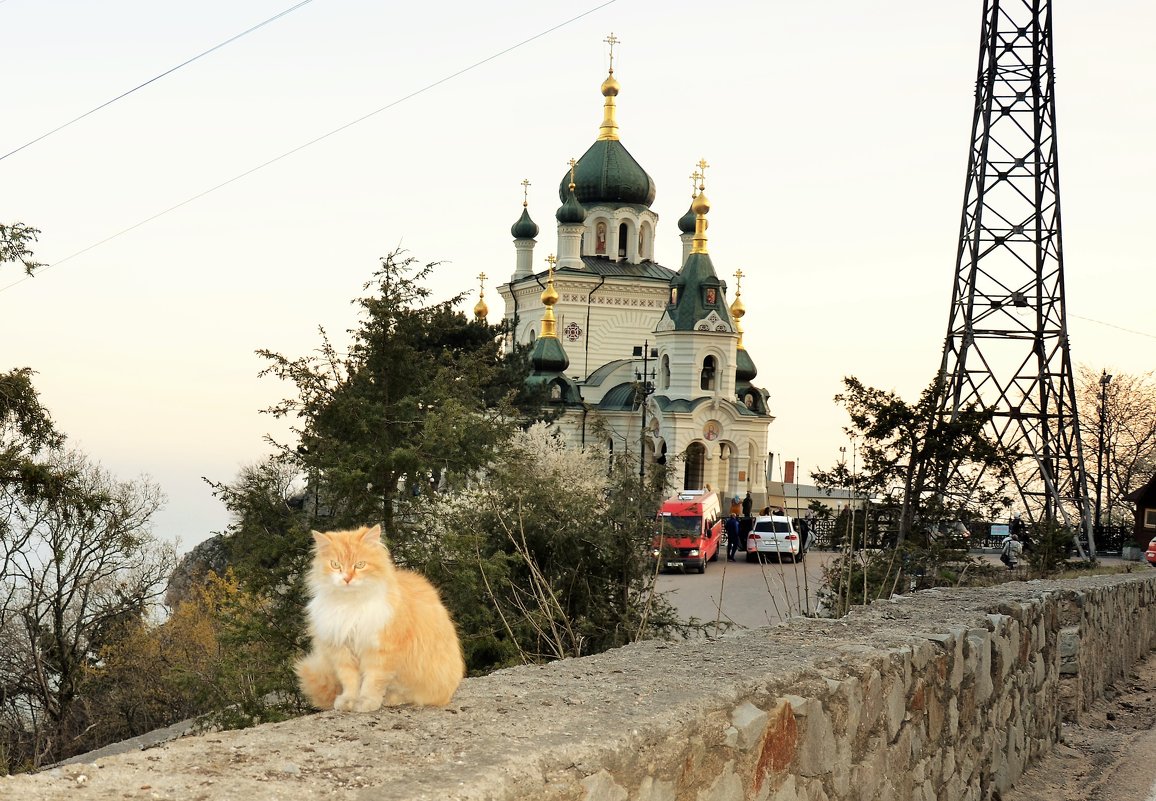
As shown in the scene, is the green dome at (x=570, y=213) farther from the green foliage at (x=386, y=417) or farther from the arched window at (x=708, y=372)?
the green foliage at (x=386, y=417)

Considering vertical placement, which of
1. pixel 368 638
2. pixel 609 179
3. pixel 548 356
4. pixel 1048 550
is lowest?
pixel 368 638

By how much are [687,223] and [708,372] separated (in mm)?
15267

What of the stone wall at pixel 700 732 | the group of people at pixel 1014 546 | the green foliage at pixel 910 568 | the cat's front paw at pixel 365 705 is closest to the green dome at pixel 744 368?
the group of people at pixel 1014 546

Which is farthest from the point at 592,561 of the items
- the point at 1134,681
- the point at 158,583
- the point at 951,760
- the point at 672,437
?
the point at 672,437

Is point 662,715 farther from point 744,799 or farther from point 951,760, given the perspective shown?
point 951,760

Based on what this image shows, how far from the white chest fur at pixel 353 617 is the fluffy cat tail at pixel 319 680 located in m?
0.10

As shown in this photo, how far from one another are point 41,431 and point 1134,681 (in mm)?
19093

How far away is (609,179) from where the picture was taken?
7962cm

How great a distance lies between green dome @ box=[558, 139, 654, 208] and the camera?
79312mm

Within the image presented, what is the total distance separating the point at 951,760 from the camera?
22.7 feet

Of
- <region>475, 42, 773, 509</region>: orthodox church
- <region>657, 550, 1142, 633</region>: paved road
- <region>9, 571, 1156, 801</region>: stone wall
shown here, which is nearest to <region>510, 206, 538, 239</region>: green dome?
<region>475, 42, 773, 509</region>: orthodox church

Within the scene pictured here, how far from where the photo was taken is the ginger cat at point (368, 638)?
477 cm

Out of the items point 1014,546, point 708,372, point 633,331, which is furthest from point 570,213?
point 1014,546

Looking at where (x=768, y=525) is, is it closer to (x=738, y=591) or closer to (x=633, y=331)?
(x=738, y=591)
